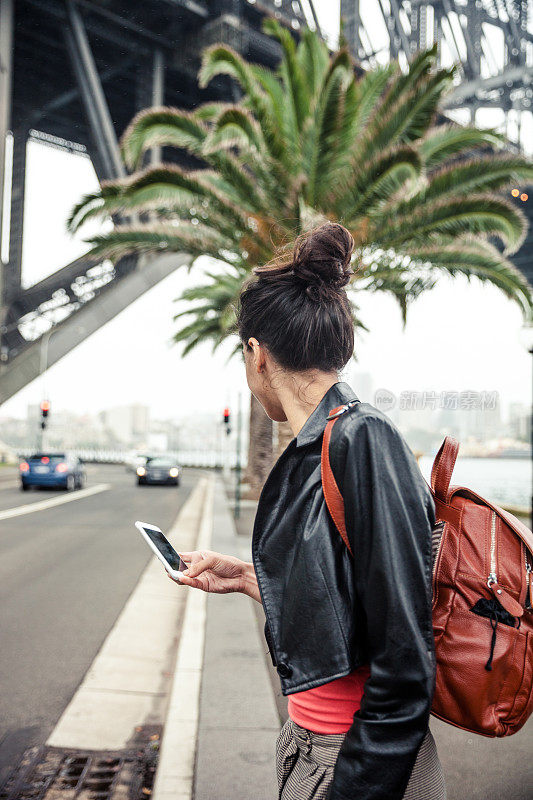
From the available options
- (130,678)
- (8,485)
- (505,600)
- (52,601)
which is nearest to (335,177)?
(52,601)

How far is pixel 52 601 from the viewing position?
6918 mm

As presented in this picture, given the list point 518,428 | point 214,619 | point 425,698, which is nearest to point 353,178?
point 214,619

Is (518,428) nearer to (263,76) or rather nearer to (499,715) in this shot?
(263,76)

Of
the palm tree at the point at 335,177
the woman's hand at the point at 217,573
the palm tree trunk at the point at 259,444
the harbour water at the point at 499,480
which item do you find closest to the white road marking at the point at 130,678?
the woman's hand at the point at 217,573

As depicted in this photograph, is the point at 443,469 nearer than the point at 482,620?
No

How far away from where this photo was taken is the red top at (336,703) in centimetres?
132

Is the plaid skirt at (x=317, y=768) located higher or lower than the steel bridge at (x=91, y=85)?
lower

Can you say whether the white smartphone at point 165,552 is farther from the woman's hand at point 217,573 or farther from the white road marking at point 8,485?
the white road marking at point 8,485

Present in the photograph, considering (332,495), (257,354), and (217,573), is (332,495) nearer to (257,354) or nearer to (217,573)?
(257,354)

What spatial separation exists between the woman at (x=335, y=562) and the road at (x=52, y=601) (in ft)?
8.41

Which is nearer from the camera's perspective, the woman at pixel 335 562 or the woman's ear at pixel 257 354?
the woman at pixel 335 562

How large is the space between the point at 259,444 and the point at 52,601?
11.6 metres

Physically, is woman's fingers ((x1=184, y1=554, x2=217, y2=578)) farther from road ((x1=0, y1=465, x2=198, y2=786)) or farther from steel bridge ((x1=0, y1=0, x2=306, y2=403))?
steel bridge ((x1=0, y1=0, x2=306, y2=403))

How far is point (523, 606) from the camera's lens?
1.38 meters
